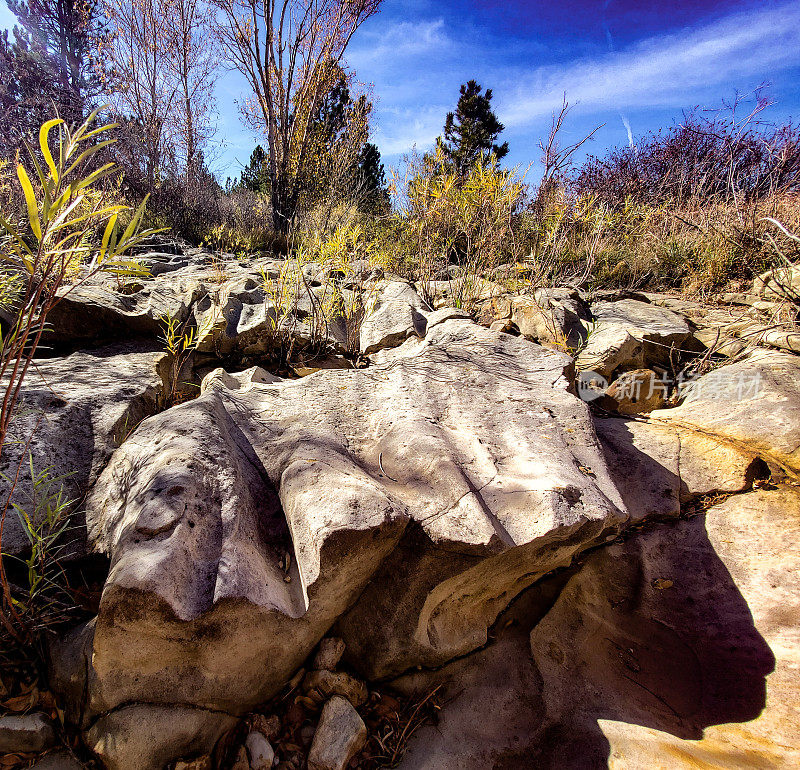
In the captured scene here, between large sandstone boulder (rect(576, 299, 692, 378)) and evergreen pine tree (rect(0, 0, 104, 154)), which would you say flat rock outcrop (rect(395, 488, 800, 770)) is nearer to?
large sandstone boulder (rect(576, 299, 692, 378))

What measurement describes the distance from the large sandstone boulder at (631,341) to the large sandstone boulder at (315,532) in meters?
1.35

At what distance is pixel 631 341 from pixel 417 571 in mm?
2623

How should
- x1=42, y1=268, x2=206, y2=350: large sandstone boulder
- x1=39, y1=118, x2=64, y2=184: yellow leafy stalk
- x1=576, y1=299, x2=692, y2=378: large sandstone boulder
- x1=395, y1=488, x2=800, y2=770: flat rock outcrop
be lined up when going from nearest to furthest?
x1=39, y1=118, x2=64, y2=184: yellow leafy stalk
x1=395, y1=488, x2=800, y2=770: flat rock outcrop
x1=42, y1=268, x2=206, y2=350: large sandstone boulder
x1=576, y1=299, x2=692, y2=378: large sandstone boulder

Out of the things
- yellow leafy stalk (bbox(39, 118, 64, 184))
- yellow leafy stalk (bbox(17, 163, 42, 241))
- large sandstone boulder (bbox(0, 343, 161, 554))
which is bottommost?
large sandstone boulder (bbox(0, 343, 161, 554))

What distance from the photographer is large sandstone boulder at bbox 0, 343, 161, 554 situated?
1522 mm

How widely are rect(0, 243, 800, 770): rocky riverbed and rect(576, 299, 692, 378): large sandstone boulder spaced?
0.71 meters

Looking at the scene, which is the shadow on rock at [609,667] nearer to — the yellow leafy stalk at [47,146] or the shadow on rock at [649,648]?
the shadow on rock at [649,648]

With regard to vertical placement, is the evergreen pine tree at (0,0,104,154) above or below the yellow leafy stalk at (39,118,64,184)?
above

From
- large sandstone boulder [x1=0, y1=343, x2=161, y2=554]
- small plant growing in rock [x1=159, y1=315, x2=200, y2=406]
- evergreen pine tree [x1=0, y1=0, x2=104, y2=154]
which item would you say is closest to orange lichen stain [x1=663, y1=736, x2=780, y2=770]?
large sandstone boulder [x1=0, y1=343, x2=161, y2=554]

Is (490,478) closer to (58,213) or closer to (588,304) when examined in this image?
(58,213)

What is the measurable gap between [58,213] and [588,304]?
422cm

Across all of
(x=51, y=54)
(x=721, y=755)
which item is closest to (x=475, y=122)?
(x=51, y=54)

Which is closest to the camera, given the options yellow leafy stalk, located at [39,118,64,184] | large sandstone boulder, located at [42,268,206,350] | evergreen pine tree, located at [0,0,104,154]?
yellow leafy stalk, located at [39,118,64,184]

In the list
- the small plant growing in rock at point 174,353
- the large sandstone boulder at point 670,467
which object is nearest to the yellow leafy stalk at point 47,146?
the small plant growing in rock at point 174,353
